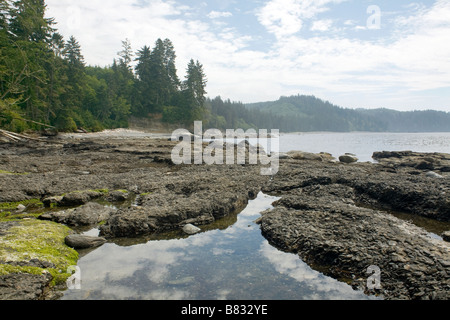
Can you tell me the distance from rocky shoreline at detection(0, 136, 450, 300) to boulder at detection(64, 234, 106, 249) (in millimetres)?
37

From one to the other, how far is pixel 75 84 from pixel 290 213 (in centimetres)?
6554

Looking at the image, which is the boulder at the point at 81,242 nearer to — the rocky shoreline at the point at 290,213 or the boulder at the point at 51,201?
the rocky shoreline at the point at 290,213

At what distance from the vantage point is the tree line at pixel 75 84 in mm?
40438

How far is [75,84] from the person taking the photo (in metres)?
60.2

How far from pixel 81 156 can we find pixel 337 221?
2468cm

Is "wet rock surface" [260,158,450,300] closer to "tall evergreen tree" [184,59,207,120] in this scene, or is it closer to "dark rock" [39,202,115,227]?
"dark rock" [39,202,115,227]

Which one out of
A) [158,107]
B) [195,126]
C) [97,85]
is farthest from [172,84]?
[97,85]

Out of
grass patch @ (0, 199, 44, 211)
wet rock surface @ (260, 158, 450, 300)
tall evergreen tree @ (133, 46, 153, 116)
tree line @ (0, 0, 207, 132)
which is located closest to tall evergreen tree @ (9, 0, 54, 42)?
tree line @ (0, 0, 207, 132)

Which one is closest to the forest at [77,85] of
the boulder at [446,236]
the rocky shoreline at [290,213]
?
the rocky shoreline at [290,213]

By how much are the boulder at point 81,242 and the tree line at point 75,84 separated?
92.2ft

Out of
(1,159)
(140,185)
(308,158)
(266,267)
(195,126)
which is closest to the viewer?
(266,267)

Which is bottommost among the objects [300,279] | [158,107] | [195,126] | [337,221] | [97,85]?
[300,279]

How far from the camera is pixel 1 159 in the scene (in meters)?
20.4
